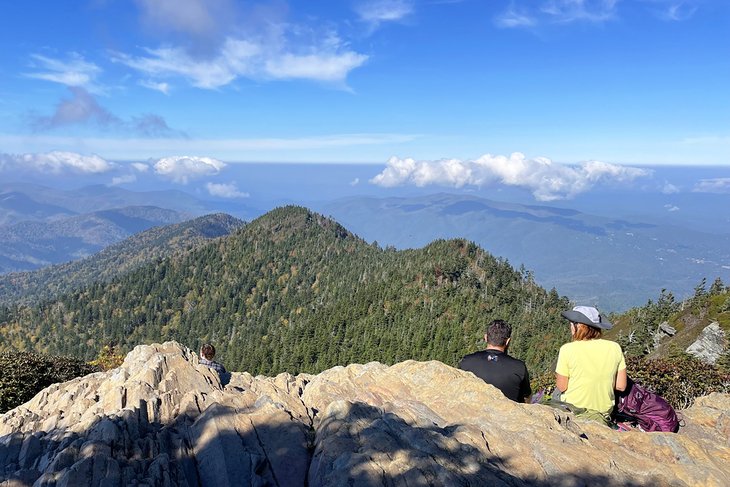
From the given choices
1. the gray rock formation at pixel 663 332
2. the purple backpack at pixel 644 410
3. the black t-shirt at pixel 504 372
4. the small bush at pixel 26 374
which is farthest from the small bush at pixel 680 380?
the gray rock formation at pixel 663 332

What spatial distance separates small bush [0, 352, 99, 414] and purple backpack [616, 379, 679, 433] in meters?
40.3

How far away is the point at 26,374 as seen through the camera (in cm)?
3441

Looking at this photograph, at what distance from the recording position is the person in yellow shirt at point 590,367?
1184 centimetres

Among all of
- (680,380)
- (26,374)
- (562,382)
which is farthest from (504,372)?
(26,374)

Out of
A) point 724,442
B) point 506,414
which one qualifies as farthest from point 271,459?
point 724,442

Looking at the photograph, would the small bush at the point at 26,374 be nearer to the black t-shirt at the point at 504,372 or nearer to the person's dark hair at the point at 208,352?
the person's dark hair at the point at 208,352

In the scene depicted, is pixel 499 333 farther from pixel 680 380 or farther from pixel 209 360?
pixel 680 380

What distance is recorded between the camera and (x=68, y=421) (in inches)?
580

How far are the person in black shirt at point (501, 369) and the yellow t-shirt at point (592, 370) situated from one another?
4.61 feet

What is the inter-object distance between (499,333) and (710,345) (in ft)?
220

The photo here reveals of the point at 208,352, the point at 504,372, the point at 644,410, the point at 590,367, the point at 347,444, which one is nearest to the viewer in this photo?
the point at 347,444

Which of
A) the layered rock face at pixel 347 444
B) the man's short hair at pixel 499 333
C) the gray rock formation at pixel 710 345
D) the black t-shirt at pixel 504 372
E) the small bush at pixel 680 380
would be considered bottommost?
the gray rock formation at pixel 710 345

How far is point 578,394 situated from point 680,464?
8.99ft

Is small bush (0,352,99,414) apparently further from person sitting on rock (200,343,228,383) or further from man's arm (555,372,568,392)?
man's arm (555,372,568,392)
